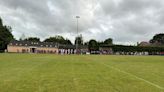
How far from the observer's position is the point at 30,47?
141 m

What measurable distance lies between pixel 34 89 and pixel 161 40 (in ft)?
588

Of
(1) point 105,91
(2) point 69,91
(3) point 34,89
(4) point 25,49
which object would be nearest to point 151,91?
(1) point 105,91

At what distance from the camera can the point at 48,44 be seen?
146m

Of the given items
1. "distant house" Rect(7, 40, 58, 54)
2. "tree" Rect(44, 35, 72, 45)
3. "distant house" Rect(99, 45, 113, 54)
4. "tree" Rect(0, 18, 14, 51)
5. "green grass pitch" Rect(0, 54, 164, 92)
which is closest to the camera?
"green grass pitch" Rect(0, 54, 164, 92)

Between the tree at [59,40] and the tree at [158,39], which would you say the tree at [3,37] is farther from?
the tree at [158,39]

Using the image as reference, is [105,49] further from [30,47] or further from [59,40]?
[59,40]

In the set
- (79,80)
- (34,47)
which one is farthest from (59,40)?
(79,80)

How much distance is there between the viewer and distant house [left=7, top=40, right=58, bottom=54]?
132038mm

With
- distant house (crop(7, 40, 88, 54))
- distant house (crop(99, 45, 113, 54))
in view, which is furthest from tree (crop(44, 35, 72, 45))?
distant house (crop(99, 45, 113, 54))

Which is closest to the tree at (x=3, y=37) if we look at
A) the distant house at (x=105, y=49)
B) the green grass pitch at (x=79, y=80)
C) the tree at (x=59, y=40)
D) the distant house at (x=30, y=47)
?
the distant house at (x=30, y=47)

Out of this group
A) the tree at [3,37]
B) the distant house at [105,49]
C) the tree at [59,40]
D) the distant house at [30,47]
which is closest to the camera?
the tree at [3,37]

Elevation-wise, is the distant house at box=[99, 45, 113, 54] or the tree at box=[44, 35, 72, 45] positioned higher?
the tree at box=[44, 35, 72, 45]

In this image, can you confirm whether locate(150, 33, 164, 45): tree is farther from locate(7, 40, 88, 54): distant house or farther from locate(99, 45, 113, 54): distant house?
locate(99, 45, 113, 54): distant house

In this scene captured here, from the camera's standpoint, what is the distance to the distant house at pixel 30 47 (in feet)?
433
